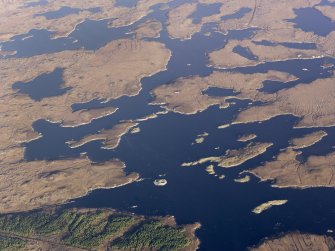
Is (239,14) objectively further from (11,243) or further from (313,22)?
(11,243)

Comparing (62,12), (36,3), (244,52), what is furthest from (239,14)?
(36,3)

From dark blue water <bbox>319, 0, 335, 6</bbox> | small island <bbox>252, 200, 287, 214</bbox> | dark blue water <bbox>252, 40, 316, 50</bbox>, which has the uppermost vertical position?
dark blue water <bbox>319, 0, 335, 6</bbox>

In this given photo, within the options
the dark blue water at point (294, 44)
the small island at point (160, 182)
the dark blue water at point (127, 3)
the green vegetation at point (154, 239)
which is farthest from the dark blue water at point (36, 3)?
the green vegetation at point (154, 239)

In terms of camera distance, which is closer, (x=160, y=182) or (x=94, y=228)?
(x=94, y=228)

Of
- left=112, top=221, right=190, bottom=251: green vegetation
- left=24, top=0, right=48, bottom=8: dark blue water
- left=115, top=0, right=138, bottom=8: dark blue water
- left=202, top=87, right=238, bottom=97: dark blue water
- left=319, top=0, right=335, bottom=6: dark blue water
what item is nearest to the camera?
left=112, top=221, right=190, bottom=251: green vegetation

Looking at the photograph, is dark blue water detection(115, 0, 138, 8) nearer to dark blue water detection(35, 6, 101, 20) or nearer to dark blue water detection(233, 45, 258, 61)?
dark blue water detection(35, 6, 101, 20)

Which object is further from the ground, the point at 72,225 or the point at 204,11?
the point at 204,11

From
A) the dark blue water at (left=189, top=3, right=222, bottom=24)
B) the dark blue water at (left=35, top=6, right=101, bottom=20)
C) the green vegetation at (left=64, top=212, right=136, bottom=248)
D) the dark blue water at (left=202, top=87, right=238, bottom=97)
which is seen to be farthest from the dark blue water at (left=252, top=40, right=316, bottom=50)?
the green vegetation at (left=64, top=212, right=136, bottom=248)
